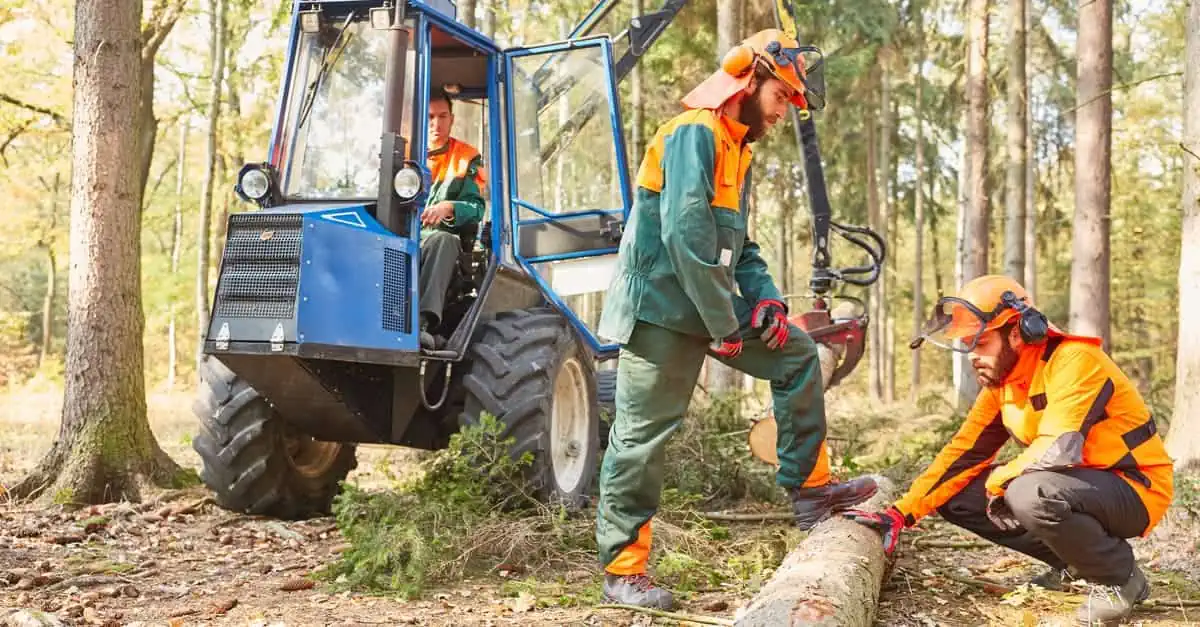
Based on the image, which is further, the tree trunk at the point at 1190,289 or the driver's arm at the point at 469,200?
the driver's arm at the point at 469,200

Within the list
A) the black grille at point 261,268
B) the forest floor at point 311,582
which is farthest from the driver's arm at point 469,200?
the forest floor at point 311,582

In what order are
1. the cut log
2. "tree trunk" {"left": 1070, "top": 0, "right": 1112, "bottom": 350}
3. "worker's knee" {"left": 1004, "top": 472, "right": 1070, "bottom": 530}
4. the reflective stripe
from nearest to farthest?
1. the cut log
2. "worker's knee" {"left": 1004, "top": 472, "right": 1070, "bottom": 530}
3. the reflective stripe
4. "tree trunk" {"left": 1070, "top": 0, "right": 1112, "bottom": 350}

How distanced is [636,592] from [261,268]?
2.37 m

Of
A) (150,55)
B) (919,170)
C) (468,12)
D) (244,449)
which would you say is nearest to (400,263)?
(244,449)

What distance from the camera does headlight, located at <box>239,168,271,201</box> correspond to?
5449mm

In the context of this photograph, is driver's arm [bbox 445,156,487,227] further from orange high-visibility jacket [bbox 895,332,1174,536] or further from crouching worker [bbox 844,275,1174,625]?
orange high-visibility jacket [bbox 895,332,1174,536]

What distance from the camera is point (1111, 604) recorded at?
3.95 metres

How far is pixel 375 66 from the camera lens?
5.75 metres

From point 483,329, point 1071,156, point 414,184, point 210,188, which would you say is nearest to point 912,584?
point 483,329

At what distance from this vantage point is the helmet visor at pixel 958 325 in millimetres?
4117

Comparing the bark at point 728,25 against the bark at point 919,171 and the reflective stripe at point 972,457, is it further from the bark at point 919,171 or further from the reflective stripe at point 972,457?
the bark at point 919,171

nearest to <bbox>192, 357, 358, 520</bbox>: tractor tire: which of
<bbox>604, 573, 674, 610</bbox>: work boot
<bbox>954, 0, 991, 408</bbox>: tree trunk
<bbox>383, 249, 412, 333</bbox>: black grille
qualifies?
<bbox>383, 249, 412, 333</bbox>: black grille

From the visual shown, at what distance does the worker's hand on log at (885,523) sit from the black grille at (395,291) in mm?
2397

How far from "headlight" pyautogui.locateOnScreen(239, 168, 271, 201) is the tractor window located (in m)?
1.67
